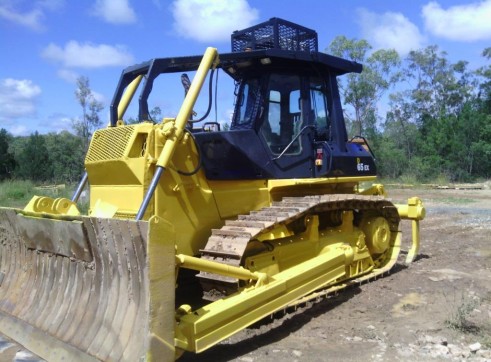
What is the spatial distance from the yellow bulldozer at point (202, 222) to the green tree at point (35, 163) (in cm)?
3209

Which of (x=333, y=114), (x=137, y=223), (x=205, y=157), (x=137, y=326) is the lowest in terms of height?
(x=137, y=326)

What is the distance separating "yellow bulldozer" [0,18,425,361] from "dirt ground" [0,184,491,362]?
276 mm

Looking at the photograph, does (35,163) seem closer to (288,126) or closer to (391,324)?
(288,126)

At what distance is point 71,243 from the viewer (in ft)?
14.6

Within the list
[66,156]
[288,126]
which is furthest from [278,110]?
[66,156]

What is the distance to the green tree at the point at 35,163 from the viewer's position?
3581 cm

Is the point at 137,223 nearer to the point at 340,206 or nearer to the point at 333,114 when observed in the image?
the point at 340,206

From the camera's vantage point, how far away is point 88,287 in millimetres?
4375

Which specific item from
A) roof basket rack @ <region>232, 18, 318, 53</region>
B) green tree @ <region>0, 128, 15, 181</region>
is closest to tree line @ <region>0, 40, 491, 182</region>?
green tree @ <region>0, 128, 15, 181</region>

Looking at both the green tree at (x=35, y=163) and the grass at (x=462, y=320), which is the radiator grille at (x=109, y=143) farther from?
the green tree at (x=35, y=163)

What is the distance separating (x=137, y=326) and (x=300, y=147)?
3254mm

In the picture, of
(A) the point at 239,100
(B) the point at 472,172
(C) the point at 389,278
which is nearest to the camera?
(A) the point at 239,100

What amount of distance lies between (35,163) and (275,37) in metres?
34.4

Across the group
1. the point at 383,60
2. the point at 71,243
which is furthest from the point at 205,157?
the point at 383,60
